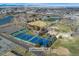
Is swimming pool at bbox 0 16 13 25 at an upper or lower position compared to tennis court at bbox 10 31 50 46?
upper

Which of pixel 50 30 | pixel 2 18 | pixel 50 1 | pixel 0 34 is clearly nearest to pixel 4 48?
pixel 0 34

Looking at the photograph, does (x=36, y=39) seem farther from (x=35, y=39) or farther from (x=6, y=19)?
(x=6, y=19)

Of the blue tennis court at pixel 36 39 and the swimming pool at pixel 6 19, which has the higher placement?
the swimming pool at pixel 6 19

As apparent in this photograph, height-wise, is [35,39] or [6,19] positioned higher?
[6,19]

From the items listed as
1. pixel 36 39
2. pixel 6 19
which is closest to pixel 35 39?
pixel 36 39

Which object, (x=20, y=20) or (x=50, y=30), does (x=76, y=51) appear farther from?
(x=20, y=20)

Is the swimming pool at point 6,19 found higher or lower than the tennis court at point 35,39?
higher

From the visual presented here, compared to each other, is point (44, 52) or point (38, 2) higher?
point (38, 2)

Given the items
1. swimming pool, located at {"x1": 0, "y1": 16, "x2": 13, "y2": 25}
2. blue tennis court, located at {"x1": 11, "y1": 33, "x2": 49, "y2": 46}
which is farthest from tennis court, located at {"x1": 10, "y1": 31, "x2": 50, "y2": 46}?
swimming pool, located at {"x1": 0, "y1": 16, "x2": 13, "y2": 25}

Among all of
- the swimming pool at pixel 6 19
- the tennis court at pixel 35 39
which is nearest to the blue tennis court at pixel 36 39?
the tennis court at pixel 35 39

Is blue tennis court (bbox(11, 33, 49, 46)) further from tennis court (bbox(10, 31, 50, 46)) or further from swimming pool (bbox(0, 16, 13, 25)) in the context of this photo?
swimming pool (bbox(0, 16, 13, 25))

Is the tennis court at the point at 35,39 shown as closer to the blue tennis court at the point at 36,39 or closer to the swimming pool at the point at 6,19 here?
the blue tennis court at the point at 36,39
